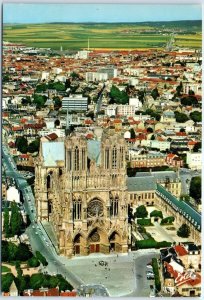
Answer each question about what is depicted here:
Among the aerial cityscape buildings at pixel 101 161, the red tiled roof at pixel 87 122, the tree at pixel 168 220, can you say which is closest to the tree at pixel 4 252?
the aerial cityscape buildings at pixel 101 161

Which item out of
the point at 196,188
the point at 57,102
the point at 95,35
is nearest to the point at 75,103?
the point at 57,102

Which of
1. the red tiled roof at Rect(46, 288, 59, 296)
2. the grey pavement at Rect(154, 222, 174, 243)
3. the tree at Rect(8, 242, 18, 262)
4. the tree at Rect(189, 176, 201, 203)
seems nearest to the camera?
the red tiled roof at Rect(46, 288, 59, 296)

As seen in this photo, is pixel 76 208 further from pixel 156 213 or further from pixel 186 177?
pixel 186 177

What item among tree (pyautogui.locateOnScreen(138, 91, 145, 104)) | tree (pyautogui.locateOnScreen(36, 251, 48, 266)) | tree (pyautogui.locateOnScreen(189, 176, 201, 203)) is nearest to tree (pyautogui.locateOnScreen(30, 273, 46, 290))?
tree (pyautogui.locateOnScreen(36, 251, 48, 266))

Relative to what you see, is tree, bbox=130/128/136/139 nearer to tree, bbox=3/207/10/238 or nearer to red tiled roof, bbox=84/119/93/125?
red tiled roof, bbox=84/119/93/125

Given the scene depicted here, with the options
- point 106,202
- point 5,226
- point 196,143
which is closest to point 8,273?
point 5,226

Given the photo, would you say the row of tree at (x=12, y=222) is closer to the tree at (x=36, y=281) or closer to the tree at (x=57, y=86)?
the tree at (x=36, y=281)

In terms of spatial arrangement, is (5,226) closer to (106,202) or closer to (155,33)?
(106,202)
